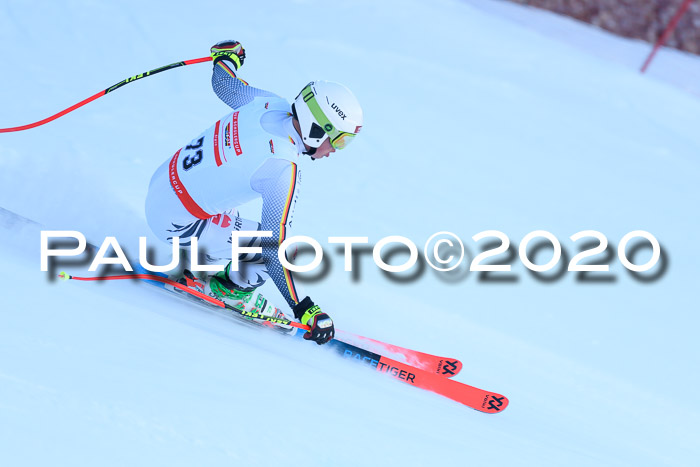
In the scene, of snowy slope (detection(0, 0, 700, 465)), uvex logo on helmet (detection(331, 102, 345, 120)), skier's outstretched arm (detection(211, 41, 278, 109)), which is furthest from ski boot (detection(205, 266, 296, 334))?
uvex logo on helmet (detection(331, 102, 345, 120))

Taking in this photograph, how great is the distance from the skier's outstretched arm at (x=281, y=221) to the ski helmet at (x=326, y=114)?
0.62ft

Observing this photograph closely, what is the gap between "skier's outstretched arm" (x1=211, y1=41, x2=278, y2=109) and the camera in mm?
3199

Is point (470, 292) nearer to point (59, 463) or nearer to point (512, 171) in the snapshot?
point (512, 171)

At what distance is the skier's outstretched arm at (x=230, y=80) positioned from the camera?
320 cm

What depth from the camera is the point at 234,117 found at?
110 inches

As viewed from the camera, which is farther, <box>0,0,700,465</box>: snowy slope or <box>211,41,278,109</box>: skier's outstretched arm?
<box>211,41,278,109</box>: skier's outstretched arm

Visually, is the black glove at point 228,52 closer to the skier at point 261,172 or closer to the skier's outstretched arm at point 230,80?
the skier's outstretched arm at point 230,80

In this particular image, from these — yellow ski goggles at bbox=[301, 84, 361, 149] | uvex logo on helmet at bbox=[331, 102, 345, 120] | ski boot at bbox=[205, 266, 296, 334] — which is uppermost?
uvex logo on helmet at bbox=[331, 102, 345, 120]

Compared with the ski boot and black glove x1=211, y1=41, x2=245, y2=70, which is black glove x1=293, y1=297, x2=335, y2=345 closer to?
the ski boot

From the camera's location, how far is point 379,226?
464 cm

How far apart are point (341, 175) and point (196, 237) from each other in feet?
6.78

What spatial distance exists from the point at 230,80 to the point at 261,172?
0.84 metres

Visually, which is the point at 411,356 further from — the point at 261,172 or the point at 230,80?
the point at 230,80

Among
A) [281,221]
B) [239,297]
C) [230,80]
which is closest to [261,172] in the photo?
[281,221]
